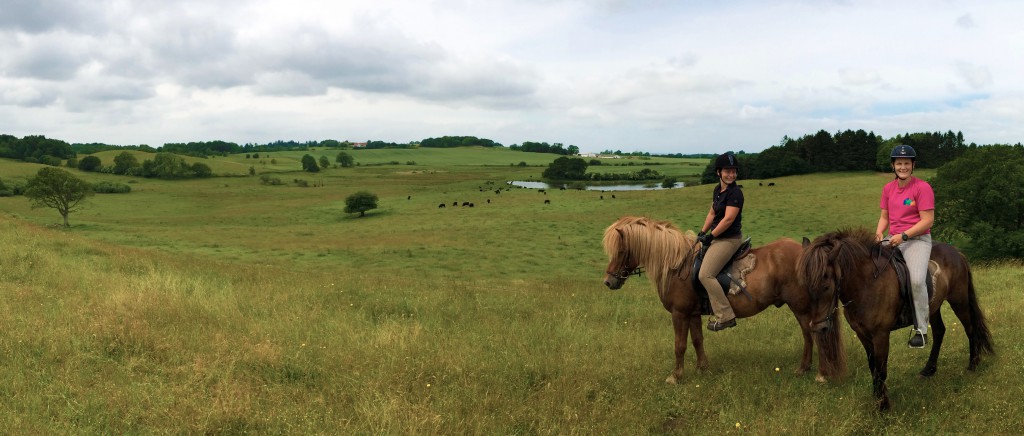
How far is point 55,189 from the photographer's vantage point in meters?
55.5

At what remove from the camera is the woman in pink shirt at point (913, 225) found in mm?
6039

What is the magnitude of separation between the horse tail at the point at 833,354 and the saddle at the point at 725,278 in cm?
113

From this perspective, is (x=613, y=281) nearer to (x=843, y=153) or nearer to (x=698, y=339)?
(x=698, y=339)

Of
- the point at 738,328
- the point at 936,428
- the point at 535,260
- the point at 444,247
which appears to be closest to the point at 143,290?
the point at 738,328

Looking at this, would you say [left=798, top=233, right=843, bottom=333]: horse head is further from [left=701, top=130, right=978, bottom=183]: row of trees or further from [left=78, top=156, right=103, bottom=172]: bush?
[left=78, top=156, right=103, bottom=172]: bush

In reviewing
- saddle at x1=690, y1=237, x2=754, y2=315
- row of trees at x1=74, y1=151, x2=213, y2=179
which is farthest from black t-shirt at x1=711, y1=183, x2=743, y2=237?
row of trees at x1=74, y1=151, x2=213, y2=179

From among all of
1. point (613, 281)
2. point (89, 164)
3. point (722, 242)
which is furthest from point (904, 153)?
point (89, 164)

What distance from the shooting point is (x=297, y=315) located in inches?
396

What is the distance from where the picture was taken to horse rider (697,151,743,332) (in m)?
7.06

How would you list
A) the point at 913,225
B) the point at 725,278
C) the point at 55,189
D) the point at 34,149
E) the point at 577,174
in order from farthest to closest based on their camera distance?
1. the point at 34,149
2. the point at 577,174
3. the point at 55,189
4. the point at 725,278
5. the point at 913,225

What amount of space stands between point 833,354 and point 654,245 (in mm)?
2846

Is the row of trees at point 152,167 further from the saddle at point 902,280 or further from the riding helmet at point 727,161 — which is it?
the saddle at point 902,280

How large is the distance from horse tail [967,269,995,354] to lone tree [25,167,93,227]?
71020 mm

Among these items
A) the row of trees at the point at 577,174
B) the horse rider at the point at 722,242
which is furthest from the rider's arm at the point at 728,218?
the row of trees at the point at 577,174
